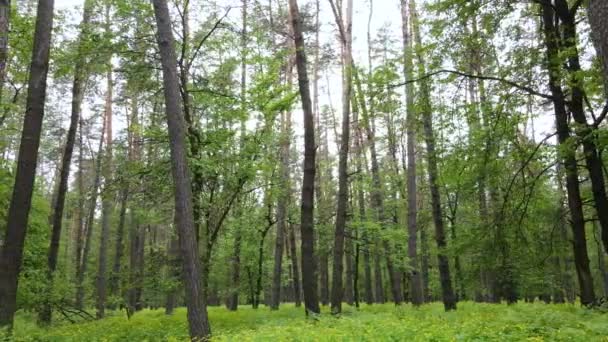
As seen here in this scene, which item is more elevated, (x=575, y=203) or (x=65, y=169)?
(x=65, y=169)

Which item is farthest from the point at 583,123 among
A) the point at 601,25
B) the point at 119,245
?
the point at 119,245

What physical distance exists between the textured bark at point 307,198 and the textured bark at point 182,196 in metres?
3.26

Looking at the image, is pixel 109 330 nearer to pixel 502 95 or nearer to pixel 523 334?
pixel 523 334

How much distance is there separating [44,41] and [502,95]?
10.2m

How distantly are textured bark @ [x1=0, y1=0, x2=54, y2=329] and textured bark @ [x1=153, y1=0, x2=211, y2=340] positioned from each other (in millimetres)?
3174

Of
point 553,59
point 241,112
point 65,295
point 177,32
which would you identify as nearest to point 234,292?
point 65,295

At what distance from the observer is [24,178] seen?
938 centimetres

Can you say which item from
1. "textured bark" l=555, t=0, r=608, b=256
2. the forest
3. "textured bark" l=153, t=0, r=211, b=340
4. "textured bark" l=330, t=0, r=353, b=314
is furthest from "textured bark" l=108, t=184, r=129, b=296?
"textured bark" l=555, t=0, r=608, b=256

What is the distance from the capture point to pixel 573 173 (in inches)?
355

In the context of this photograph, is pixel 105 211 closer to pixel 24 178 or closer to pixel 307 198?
pixel 24 178

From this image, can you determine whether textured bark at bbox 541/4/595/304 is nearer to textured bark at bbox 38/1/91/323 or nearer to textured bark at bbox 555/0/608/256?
textured bark at bbox 555/0/608/256

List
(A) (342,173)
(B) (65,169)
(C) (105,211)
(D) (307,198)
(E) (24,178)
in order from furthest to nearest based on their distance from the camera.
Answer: (C) (105,211) → (B) (65,169) → (A) (342,173) → (D) (307,198) → (E) (24,178)

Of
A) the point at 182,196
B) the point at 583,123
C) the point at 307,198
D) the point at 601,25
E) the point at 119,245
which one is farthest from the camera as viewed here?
the point at 119,245

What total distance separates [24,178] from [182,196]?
12.8ft
